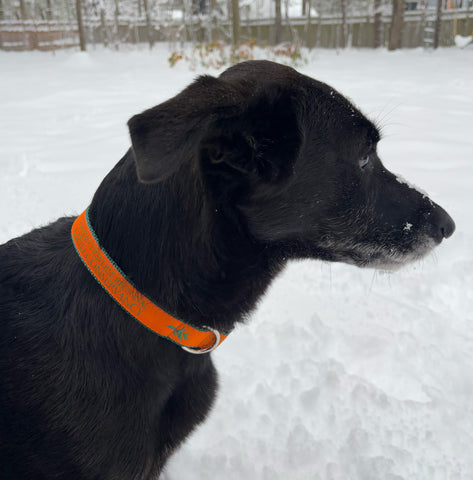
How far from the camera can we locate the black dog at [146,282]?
1436 mm

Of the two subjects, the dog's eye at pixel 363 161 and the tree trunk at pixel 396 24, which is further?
the tree trunk at pixel 396 24

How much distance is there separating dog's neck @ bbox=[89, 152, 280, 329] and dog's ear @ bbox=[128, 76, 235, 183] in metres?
0.28

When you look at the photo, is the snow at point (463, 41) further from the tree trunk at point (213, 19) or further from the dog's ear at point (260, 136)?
the dog's ear at point (260, 136)

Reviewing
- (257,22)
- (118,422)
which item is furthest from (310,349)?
(257,22)

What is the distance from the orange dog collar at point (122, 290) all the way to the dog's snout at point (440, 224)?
1181 mm

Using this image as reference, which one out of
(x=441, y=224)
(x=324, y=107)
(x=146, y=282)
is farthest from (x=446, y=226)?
(x=146, y=282)

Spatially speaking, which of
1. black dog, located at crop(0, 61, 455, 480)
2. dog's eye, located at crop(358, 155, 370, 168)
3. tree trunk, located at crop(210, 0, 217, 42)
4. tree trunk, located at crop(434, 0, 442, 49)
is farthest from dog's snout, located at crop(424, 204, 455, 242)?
tree trunk, located at crop(210, 0, 217, 42)

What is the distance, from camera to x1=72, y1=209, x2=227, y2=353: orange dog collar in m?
1.44

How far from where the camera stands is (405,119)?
23.0 feet

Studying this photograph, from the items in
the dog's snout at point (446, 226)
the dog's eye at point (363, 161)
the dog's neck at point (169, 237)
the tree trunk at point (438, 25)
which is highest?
the tree trunk at point (438, 25)

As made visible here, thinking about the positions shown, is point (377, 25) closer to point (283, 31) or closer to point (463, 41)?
point (463, 41)

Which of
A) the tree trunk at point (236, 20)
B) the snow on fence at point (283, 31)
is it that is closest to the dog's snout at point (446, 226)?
the tree trunk at point (236, 20)

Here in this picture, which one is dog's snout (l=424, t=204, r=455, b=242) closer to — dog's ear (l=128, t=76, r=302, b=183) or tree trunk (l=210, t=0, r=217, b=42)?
dog's ear (l=128, t=76, r=302, b=183)

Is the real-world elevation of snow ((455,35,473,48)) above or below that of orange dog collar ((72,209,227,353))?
above
